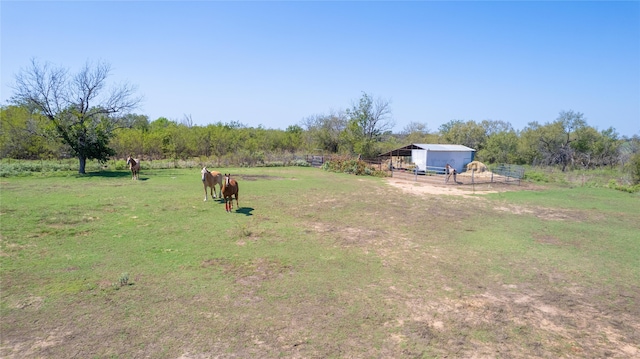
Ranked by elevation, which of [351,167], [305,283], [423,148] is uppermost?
[423,148]

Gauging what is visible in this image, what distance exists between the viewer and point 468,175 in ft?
90.8

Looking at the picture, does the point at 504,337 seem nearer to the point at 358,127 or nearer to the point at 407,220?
the point at 407,220

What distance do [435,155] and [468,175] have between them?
3059 mm

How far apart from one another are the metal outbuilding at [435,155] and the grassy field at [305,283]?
1623 centimetres

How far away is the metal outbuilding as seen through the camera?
28.1 m

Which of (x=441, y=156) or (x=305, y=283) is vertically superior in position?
(x=441, y=156)

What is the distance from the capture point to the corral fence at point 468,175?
23703 millimetres

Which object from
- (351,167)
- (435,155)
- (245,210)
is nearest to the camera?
(245,210)

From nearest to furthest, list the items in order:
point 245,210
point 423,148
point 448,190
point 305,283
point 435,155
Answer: point 305,283, point 245,210, point 448,190, point 423,148, point 435,155

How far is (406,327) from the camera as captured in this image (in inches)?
195

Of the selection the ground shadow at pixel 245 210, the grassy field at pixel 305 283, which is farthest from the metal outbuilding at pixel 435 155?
the ground shadow at pixel 245 210

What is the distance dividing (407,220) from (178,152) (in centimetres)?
2974

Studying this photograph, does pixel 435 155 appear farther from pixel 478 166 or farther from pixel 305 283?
pixel 305 283

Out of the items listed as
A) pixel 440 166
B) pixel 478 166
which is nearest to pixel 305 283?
pixel 440 166
